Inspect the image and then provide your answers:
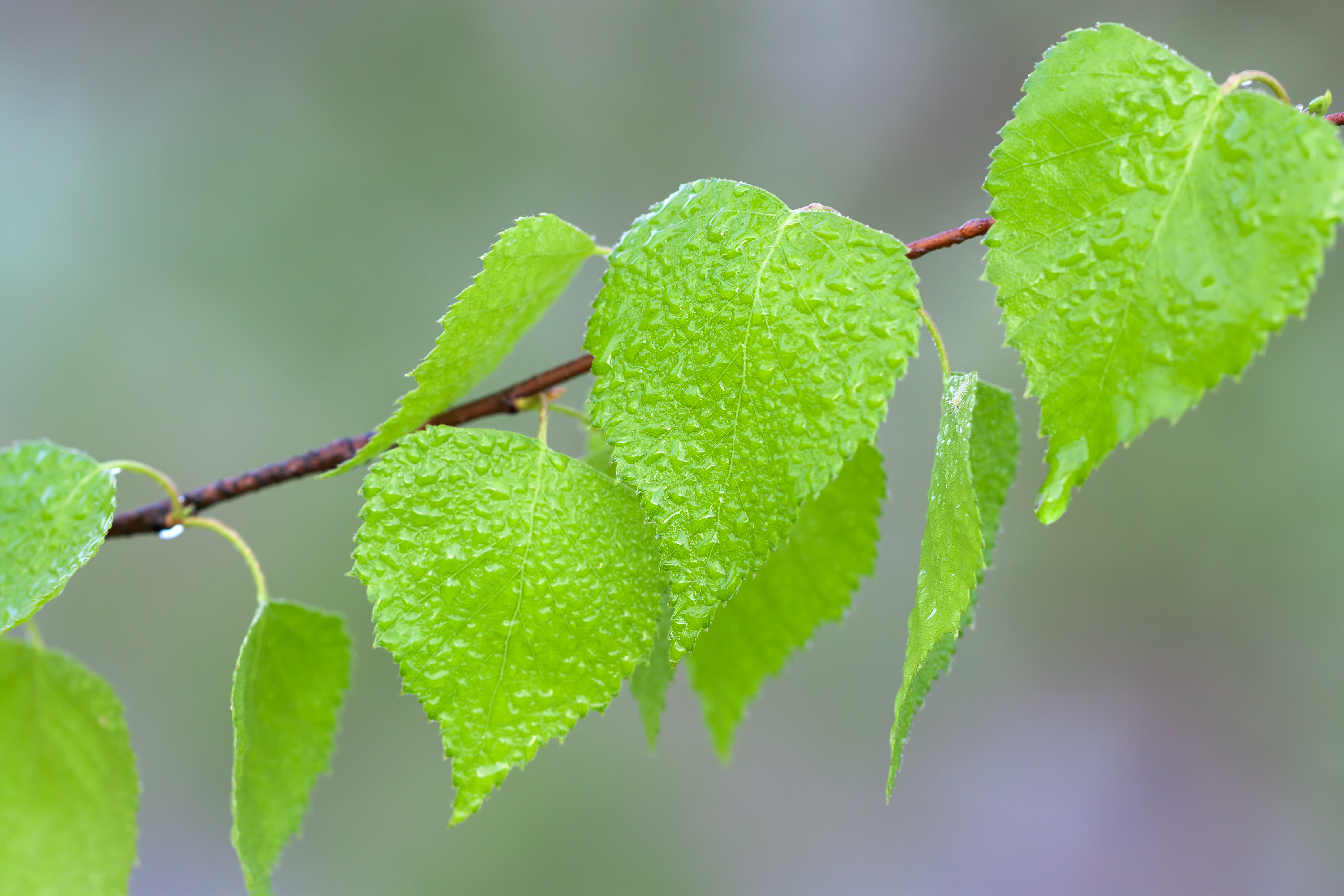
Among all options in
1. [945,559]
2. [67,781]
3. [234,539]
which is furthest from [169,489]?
[945,559]

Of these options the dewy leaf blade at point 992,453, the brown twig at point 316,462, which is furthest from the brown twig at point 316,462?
the dewy leaf blade at point 992,453

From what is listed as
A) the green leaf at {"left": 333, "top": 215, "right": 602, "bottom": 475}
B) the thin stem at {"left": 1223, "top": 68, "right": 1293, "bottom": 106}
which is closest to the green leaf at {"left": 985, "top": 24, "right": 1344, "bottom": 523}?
the thin stem at {"left": 1223, "top": 68, "right": 1293, "bottom": 106}

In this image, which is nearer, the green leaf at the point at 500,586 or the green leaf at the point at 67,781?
the green leaf at the point at 500,586

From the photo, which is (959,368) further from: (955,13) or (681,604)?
(681,604)

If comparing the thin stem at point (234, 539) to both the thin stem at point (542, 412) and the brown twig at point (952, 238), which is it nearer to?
the thin stem at point (542, 412)

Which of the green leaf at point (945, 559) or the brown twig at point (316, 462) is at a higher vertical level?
the brown twig at point (316, 462)

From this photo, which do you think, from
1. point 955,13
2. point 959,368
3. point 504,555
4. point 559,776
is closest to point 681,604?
point 504,555

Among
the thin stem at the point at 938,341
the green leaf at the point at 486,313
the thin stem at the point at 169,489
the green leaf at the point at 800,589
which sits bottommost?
the green leaf at the point at 800,589

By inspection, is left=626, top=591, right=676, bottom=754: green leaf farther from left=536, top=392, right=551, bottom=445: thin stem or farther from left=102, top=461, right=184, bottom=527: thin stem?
left=102, top=461, right=184, bottom=527: thin stem
